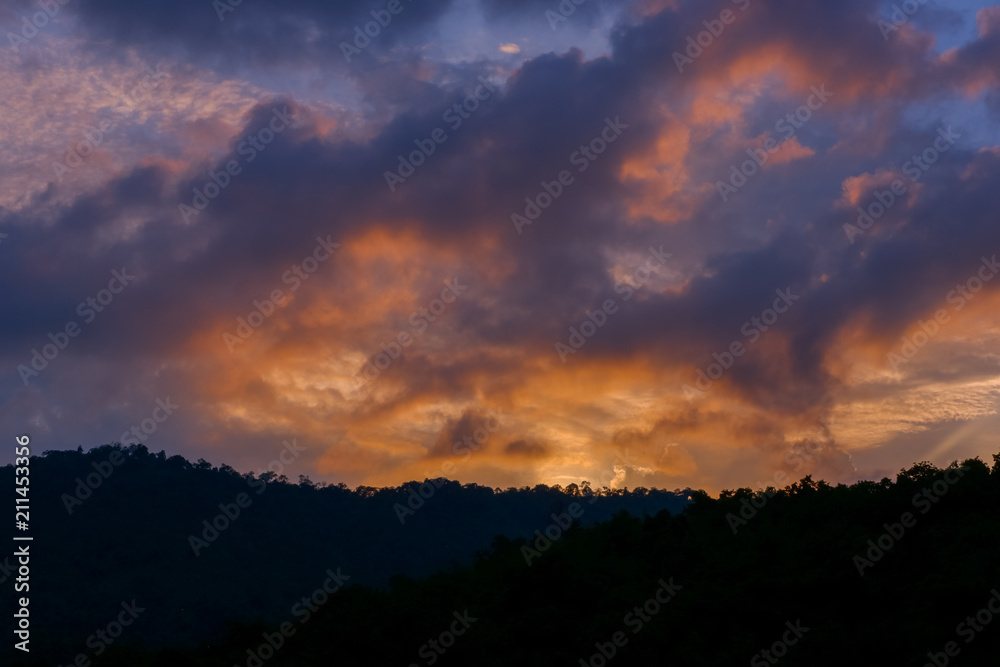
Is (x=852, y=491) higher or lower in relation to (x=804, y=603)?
higher

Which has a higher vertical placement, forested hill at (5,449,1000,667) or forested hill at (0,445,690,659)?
forested hill at (0,445,690,659)

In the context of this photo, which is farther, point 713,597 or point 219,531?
point 219,531

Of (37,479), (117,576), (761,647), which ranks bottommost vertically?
(761,647)

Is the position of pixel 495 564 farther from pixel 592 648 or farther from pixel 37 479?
pixel 37 479

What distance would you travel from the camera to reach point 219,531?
118 m

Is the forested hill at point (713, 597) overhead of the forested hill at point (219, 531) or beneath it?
beneath

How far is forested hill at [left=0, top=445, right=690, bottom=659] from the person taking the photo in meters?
95.4

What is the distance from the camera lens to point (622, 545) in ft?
146

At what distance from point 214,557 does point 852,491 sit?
89125 mm

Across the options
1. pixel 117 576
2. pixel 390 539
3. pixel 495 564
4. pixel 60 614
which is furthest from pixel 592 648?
pixel 390 539

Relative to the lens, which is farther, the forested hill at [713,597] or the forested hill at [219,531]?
the forested hill at [219,531]

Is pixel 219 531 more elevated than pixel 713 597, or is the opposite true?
pixel 219 531

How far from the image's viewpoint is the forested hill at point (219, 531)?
95.4 metres

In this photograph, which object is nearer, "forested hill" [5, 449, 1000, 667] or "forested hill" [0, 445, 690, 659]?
"forested hill" [5, 449, 1000, 667]
